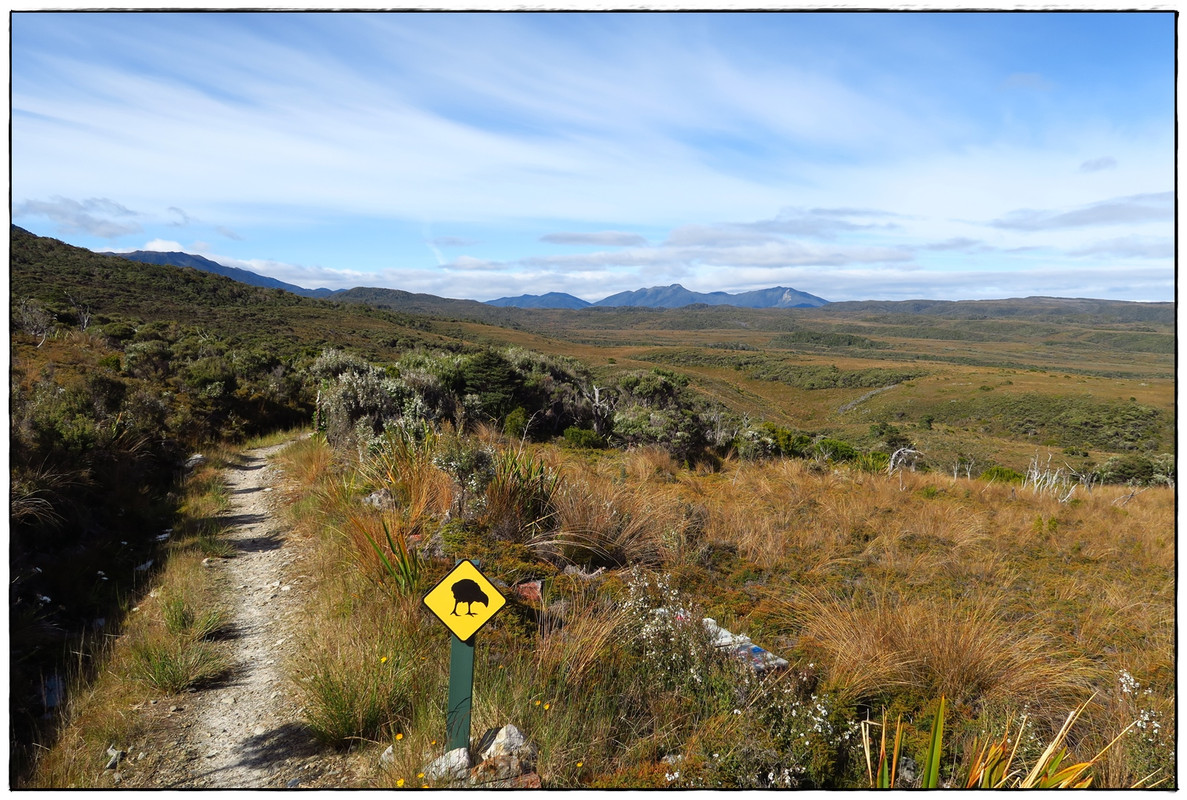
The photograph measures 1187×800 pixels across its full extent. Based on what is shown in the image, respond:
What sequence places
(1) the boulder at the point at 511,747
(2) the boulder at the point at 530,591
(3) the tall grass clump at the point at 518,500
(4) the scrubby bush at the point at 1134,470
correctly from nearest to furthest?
(1) the boulder at the point at 511,747, (2) the boulder at the point at 530,591, (3) the tall grass clump at the point at 518,500, (4) the scrubby bush at the point at 1134,470

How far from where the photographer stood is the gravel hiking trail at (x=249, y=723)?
2.86m

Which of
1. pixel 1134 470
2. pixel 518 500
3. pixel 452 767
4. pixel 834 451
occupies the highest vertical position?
pixel 518 500

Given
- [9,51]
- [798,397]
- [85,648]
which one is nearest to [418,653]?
[85,648]

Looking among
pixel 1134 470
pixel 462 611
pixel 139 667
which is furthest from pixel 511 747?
pixel 1134 470

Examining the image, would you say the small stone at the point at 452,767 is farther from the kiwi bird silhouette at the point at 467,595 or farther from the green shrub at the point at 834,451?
the green shrub at the point at 834,451

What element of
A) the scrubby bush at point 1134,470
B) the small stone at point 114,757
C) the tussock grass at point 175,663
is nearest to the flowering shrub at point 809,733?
the small stone at point 114,757

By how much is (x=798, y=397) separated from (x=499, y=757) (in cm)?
7695

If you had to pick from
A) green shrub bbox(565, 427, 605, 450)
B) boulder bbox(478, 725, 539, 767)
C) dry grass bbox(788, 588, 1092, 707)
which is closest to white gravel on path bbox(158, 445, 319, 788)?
boulder bbox(478, 725, 539, 767)

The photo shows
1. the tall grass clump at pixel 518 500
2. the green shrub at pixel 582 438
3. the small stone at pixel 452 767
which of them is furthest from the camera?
the green shrub at pixel 582 438

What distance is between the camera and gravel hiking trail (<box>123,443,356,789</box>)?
9.40 feet

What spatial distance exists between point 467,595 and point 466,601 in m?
0.03

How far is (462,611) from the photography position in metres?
2.40

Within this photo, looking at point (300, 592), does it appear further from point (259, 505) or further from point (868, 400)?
point (868, 400)

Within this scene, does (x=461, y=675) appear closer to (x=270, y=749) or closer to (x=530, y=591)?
(x=270, y=749)
